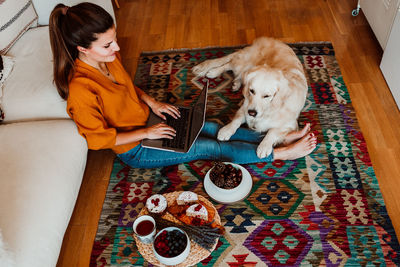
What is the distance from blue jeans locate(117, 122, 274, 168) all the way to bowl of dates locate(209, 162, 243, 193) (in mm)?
187

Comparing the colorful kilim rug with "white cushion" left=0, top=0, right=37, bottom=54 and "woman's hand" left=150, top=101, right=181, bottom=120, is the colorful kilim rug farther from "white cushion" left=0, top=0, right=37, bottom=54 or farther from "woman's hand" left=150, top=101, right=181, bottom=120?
"white cushion" left=0, top=0, right=37, bottom=54

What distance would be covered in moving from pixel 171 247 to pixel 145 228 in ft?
0.57

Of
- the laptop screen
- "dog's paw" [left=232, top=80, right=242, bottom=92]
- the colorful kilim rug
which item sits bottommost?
the colorful kilim rug

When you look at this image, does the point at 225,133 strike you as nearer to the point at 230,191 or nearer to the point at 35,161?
the point at 230,191

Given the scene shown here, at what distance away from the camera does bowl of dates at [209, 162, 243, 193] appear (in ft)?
5.70

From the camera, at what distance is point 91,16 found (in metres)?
1.36

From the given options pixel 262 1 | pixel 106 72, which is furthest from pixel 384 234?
pixel 262 1

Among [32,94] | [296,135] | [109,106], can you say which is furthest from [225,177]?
[32,94]

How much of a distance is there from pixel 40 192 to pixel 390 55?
2.39 metres

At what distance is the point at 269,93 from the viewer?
5.89 ft

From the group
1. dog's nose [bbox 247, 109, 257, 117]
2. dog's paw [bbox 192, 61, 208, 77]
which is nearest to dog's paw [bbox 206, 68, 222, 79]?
dog's paw [bbox 192, 61, 208, 77]

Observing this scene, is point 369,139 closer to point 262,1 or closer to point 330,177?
point 330,177

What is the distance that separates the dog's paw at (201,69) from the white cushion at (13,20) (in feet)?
4.11

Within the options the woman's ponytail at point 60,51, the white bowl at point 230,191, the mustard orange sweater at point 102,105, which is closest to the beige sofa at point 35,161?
the mustard orange sweater at point 102,105
